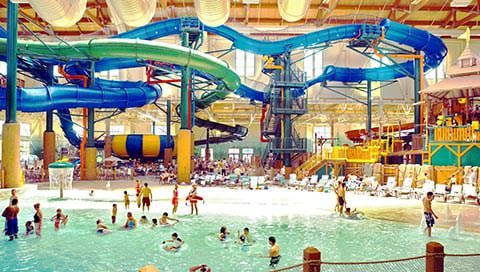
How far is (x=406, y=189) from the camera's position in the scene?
1748cm

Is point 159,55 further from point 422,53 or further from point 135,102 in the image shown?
point 422,53

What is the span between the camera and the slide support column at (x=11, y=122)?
15789 mm

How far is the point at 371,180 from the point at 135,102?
12157 mm

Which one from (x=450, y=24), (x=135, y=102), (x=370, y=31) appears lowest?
(x=135, y=102)

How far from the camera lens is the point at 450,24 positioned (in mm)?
30969

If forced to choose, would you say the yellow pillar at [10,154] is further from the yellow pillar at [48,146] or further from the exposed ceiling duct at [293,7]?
the exposed ceiling duct at [293,7]

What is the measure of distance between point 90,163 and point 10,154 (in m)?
7.70

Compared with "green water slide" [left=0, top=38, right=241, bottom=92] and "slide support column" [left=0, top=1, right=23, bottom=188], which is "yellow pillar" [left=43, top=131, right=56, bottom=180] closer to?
"green water slide" [left=0, top=38, right=241, bottom=92]

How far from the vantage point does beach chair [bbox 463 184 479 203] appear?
15.1 m

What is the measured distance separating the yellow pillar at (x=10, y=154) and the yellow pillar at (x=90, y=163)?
7096 mm

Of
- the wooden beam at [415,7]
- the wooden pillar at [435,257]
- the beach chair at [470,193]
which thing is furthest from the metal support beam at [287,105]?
the wooden pillar at [435,257]

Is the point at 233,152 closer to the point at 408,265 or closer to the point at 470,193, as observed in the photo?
the point at 470,193

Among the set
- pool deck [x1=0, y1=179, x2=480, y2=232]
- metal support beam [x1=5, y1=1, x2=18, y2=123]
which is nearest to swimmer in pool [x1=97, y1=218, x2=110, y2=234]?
pool deck [x1=0, y1=179, x2=480, y2=232]

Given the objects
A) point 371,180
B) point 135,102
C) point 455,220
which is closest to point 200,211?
point 455,220
